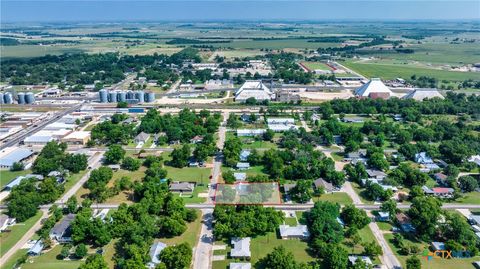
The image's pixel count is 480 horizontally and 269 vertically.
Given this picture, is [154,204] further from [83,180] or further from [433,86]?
[433,86]

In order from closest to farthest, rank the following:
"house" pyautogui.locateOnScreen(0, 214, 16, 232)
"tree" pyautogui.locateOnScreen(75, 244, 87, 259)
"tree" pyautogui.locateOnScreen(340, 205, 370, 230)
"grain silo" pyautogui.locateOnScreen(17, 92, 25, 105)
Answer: "tree" pyautogui.locateOnScreen(75, 244, 87, 259)
"tree" pyautogui.locateOnScreen(340, 205, 370, 230)
"house" pyautogui.locateOnScreen(0, 214, 16, 232)
"grain silo" pyautogui.locateOnScreen(17, 92, 25, 105)

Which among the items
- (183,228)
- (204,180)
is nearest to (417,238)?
(183,228)

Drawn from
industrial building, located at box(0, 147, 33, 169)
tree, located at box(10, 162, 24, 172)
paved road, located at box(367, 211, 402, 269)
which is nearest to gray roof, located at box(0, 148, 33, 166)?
industrial building, located at box(0, 147, 33, 169)

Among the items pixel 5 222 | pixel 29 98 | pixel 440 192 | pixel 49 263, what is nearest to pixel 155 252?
pixel 49 263

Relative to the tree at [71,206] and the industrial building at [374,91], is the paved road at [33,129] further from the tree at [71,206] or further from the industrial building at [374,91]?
the industrial building at [374,91]

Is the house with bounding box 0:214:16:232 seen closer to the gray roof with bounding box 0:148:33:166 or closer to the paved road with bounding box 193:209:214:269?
the gray roof with bounding box 0:148:33:166

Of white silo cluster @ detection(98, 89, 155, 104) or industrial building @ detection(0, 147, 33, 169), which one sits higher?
white silo cluster @ detection(98, 89, 155, 104)

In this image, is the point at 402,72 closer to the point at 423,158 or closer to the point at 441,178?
the point at 423,158
